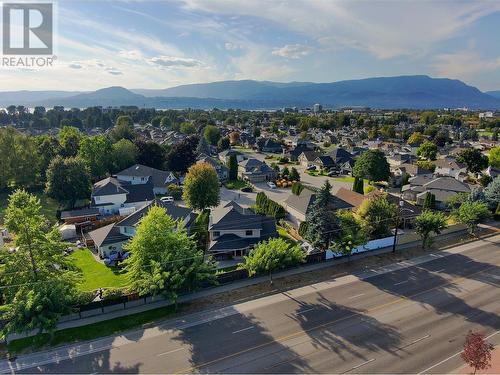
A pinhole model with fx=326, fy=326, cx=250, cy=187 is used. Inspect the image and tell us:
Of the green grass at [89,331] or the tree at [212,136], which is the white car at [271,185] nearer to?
the green grass at [89,331]

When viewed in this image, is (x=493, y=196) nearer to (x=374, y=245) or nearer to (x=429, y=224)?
(x=429, y=224)

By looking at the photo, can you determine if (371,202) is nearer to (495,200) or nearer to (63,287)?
(495,200)

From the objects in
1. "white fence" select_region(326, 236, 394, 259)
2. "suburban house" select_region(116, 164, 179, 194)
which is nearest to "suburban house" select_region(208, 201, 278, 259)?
"white fence" select_region(326, 236, 394, 259)

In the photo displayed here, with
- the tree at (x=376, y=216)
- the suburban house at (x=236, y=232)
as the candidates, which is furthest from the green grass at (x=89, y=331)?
the tree at (x=376, y=216)

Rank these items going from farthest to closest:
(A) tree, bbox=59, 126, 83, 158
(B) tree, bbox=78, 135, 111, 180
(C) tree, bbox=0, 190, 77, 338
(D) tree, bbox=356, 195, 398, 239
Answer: (A) tree, bbox=59, 126, 83, 158, (B) tree, bbox=78, 135, 111, 180, (D) tree, bbox=356, 195, 398, 239, (C) tree, bbox=0, 190, 77, 338

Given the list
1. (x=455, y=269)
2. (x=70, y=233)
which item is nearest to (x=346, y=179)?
(x=455, y=269)

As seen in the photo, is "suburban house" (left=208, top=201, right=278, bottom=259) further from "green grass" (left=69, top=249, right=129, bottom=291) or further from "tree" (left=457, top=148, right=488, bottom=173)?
"tree" (left=457, top=148, right=488, bottom=173)
